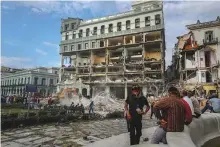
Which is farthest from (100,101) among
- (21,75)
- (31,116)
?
(21,75)

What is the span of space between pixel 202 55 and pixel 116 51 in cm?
2068

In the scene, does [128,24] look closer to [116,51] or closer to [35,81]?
[116,51]

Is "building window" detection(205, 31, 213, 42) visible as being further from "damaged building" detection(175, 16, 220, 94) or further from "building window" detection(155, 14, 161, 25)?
"building window" detection(155, 14, 161, 25)

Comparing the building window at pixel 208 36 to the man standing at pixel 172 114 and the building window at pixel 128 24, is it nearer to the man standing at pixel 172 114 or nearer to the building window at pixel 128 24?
the building window at pixel 128 24

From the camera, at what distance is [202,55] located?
1508 inches

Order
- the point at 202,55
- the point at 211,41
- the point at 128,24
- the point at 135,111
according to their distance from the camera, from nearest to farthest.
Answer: the point at 135,111, the point at 211,41, the point at 202,55, the point at 128,24

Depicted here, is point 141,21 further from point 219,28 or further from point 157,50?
point 219,28

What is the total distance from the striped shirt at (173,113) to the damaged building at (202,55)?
3439 centimetres

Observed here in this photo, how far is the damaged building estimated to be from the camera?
1452 inches

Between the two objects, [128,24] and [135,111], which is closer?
[135,111]

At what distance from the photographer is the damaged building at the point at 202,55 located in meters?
36.9

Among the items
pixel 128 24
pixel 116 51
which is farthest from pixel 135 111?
pixel 116 51

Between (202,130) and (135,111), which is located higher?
(135,111)

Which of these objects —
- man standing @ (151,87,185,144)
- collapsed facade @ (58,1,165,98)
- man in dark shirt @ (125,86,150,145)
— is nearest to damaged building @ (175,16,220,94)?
collapsed facade @ (58,1,165,98)
